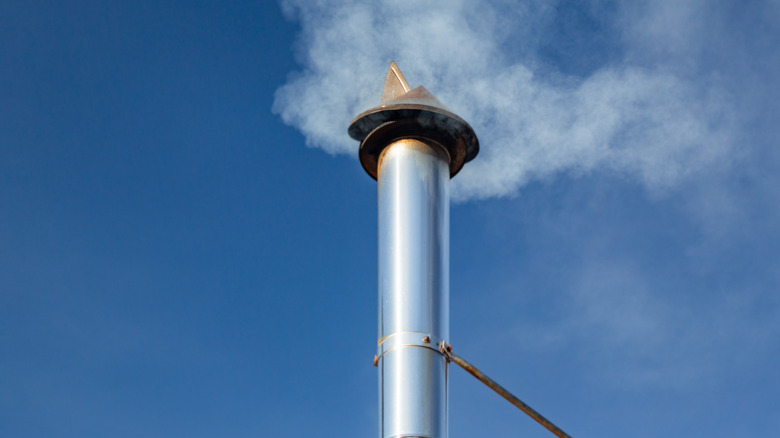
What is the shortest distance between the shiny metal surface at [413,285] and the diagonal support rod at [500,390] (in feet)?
0.29

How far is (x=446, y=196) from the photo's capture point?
693 centimetres

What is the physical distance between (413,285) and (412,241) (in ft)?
1.05

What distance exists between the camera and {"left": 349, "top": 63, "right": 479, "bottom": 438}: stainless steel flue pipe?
602 centimetres

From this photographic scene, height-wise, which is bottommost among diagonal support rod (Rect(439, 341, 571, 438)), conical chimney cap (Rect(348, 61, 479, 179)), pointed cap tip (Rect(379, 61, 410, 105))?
diagonal support rod (Rect(439, 341, 571, 438))

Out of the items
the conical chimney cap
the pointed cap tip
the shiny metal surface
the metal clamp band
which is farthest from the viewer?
the pointed cap tip

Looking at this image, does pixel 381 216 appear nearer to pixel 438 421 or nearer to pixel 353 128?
pixel 353 128

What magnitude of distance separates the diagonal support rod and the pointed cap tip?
2125 millimetres

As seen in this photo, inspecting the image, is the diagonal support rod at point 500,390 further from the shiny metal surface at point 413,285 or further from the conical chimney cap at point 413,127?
the conical chimney cap at point 413,127

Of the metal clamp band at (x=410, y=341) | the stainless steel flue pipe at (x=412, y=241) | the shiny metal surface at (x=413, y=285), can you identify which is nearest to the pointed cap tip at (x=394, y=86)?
the stainless steel flue pipe at (x=412, y=241)

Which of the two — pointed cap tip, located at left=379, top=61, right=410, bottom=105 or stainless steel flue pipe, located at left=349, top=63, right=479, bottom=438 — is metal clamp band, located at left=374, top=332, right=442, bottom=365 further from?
pointed cap tip, located at left=379, top=61, right=410, bottom=105

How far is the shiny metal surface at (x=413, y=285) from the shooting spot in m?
5.97

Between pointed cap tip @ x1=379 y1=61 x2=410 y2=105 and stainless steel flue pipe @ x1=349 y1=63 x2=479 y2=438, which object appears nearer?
stainless steel flue pipe @ x1=349 y1=63 x2=479 y2=438

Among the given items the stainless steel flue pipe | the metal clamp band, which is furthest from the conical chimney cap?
the metal clamp band

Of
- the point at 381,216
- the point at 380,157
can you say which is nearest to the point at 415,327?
the point at 381,216
